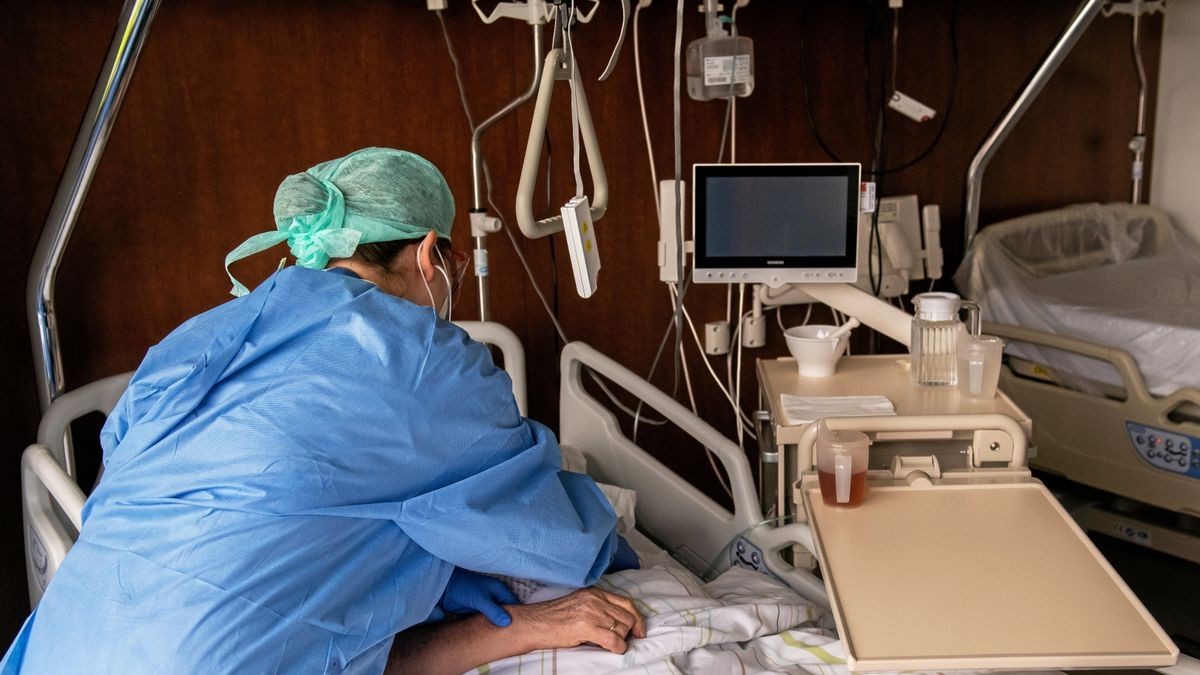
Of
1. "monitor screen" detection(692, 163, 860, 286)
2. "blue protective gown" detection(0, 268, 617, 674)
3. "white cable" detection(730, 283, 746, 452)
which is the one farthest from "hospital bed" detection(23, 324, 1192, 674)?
"white cable" detection(730, 283, 746, 452)

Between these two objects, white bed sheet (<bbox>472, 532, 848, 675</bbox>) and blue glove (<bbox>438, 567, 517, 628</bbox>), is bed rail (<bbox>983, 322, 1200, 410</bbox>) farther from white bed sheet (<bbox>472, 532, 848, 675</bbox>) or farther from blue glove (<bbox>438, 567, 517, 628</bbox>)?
blue glove (<bbox>438, 567, 517, 628</bbox>)

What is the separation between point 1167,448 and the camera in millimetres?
2547

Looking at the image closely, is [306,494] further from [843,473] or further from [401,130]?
[401,130]

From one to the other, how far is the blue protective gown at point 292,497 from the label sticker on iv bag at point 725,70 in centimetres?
133

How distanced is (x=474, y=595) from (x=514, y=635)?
0.28ft

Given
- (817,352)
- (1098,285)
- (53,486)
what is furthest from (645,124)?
(53,486)

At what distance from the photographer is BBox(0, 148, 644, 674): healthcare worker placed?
3.85 feet

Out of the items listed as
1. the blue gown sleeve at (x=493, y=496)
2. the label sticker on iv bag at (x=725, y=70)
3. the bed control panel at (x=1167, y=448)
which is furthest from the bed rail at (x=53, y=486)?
the bed control panel at (x=1167, y=448)

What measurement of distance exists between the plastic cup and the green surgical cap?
105 centimetres

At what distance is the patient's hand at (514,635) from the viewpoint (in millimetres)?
1423

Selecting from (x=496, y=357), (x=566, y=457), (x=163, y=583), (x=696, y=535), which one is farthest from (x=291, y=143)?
(x=163, y=583)

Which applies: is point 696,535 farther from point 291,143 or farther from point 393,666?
point 291,143

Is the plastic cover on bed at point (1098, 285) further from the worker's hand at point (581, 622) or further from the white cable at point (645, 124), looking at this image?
the worker's hand at point (581, 622)

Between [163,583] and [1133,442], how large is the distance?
2.34m
